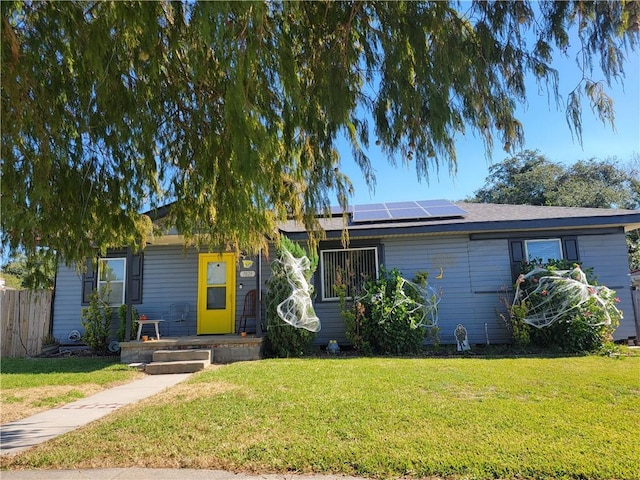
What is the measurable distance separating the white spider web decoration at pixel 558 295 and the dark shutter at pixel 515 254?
31.2 inches

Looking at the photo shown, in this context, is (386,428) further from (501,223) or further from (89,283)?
(89,283)

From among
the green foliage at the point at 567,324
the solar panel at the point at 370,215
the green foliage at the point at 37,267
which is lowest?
the green foliage at the point at 567,324

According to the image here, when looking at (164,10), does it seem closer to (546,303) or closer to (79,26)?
(79,26)

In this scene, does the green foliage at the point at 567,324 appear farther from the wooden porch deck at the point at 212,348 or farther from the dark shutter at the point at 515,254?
the wooden porch deck at the point at 212,348

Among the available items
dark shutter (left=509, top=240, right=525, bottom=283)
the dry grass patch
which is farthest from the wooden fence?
dark shutter (left=509, top=240, right=525, bottom=283)

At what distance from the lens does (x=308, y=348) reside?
9.71 meters

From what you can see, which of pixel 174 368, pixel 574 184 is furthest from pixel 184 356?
pixel 574 184

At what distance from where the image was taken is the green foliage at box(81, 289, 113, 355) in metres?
10.6

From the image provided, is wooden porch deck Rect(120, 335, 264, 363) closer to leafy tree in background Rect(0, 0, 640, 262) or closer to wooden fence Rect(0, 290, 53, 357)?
wooden fence Rect(0, 290, 53, 357)

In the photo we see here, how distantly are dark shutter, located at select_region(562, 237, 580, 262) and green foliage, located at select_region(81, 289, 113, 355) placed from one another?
36.6ft

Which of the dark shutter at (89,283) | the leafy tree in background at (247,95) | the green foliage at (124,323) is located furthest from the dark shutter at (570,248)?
the dark shutter at (89,283)

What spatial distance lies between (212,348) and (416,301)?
4532 millimetres

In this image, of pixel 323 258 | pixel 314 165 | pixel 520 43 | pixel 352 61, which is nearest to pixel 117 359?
pixel 323 258

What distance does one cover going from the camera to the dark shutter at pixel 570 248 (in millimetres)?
10195
